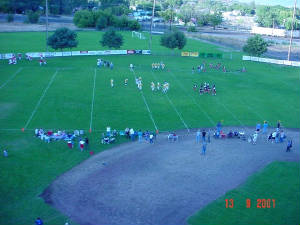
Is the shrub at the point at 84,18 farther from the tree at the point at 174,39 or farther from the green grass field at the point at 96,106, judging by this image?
the green grass field at the point at 96,106

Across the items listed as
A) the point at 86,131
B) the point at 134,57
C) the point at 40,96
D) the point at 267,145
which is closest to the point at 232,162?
the point at 267,145

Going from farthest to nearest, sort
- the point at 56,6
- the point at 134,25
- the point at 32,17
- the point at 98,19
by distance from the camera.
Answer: the point at 56,6 < the point at 32,17 < the point at 134,25 < the point at 98,19

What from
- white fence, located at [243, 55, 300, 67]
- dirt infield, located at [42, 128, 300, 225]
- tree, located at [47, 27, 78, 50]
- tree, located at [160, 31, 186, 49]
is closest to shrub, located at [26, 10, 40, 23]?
tree, located at [47, 27, 78, 50]

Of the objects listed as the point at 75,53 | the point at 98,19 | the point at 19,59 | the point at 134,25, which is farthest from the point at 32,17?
the point at 19,59

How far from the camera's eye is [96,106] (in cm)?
3272

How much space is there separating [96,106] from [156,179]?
14140 mm

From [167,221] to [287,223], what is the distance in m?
5.46

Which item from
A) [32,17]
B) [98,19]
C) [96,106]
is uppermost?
[32,17]

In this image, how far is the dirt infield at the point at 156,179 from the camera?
1703 cm

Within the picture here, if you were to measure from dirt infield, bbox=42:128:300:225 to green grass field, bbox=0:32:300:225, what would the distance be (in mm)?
1044

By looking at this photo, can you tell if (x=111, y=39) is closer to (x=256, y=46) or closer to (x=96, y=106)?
(x=256, y=46)

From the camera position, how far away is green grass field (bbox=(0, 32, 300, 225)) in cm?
1981

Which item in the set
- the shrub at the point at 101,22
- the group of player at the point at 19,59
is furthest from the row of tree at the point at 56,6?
the group of player at the point at 19,59

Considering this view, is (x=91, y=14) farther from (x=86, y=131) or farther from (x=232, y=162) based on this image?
(x=232, y=162)
